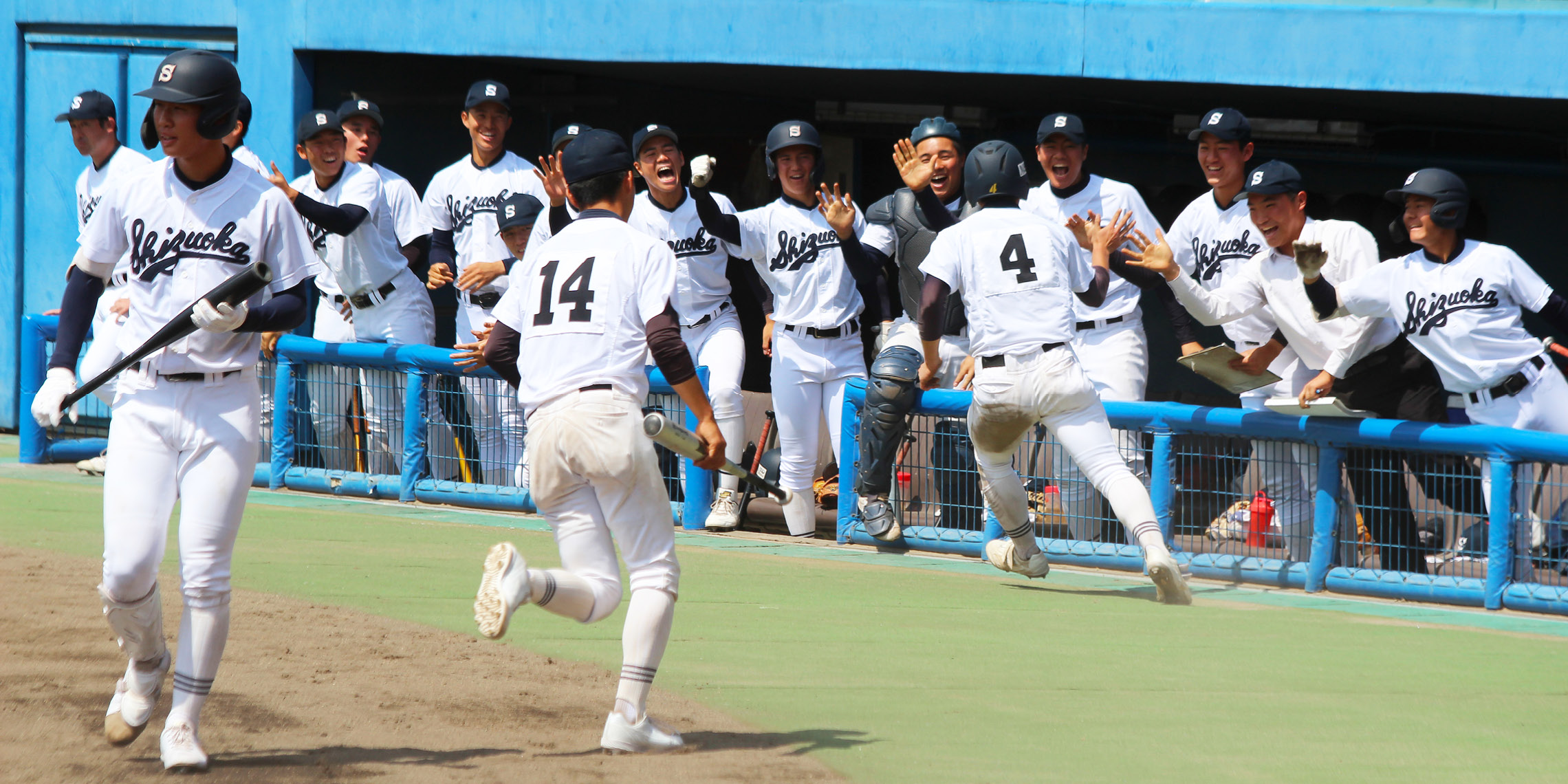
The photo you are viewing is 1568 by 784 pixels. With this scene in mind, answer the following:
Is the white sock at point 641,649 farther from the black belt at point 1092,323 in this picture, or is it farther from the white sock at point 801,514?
the black belt at point 1092,323

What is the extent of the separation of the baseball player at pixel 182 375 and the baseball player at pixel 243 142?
12 cm

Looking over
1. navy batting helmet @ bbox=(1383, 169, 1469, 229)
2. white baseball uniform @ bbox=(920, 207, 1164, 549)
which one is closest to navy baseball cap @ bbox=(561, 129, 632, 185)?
white baseball uniform @ bbox=(920, 207, 1164, 549)

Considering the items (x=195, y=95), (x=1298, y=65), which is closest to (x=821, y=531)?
(x=1298, y=65)

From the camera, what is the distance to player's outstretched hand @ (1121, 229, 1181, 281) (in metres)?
6.64

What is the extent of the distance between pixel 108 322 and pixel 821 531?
4.43m

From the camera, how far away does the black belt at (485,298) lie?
8.48 metres

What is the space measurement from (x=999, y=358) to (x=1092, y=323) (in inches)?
62.6

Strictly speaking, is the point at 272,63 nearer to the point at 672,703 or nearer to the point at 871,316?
the point at 871,316

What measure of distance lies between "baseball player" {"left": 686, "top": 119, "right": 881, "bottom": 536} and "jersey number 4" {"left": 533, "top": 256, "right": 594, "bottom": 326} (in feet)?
12.1

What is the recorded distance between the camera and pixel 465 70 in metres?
10.7

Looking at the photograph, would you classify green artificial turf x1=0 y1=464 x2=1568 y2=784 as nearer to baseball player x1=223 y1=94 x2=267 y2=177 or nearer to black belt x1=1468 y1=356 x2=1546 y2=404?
black belt x1=1468 y1=356 x2=1546 y2=404

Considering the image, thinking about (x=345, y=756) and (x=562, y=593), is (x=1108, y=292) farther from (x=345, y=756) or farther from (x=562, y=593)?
(x=345, y=756)

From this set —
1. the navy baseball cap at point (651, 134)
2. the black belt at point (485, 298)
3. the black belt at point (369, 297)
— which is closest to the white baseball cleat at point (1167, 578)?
the navy baseball cap at point (651, 134)

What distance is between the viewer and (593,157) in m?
4.03
